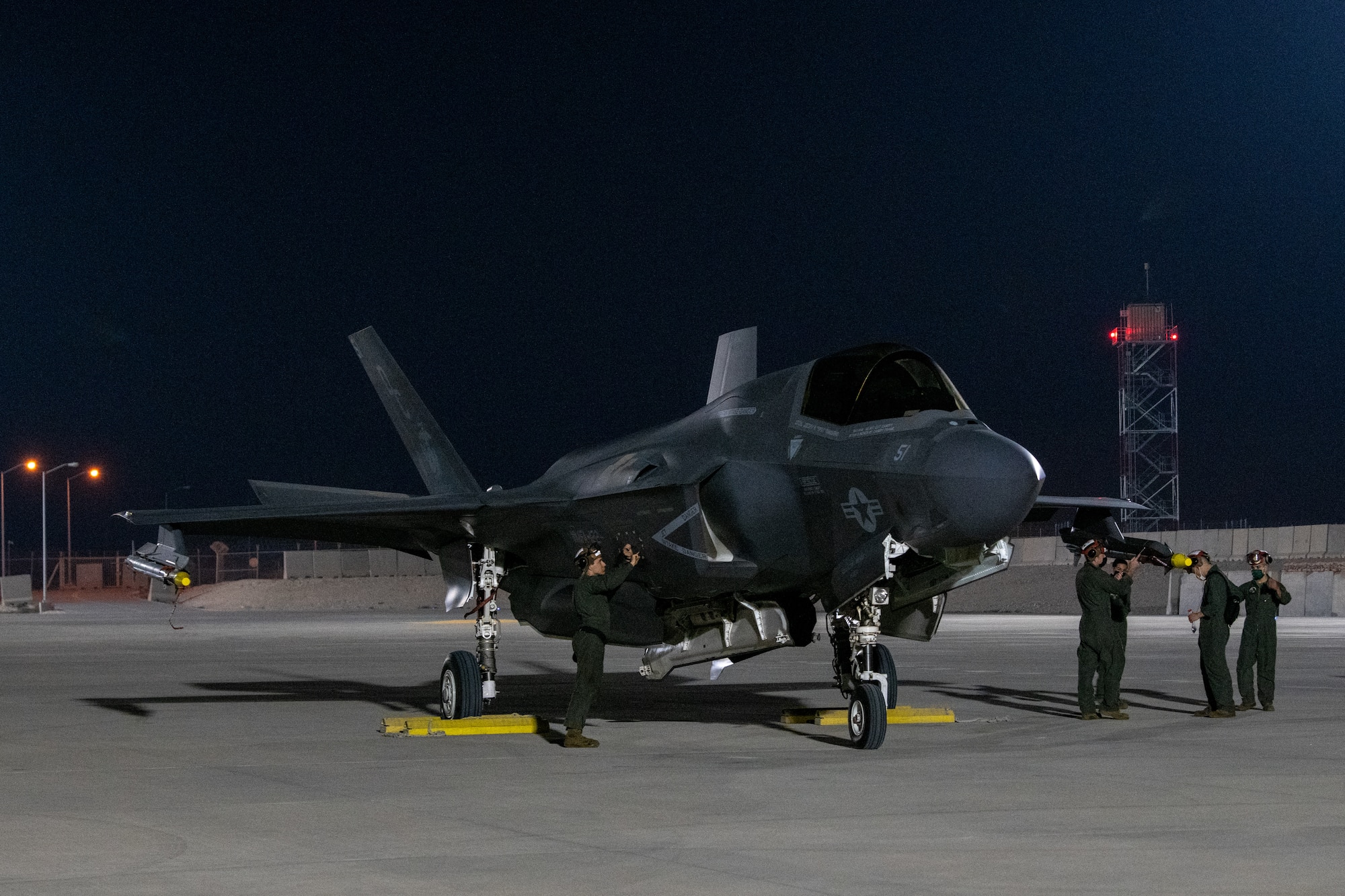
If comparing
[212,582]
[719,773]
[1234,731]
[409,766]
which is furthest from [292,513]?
[212,582]

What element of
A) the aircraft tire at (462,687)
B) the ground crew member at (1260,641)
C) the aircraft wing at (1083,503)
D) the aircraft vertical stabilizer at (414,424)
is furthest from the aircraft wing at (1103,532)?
the aircraft vertical stabilizer at (414,424)

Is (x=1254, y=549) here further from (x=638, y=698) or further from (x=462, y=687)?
(x=462, y=687)

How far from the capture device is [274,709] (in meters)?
17.2

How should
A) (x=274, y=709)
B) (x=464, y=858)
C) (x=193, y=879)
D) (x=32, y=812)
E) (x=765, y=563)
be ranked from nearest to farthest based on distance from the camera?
1. (x=193, y=879)
2. (x=464, y=858)
3. (x=32, y=812)
4. (x=765, y=563)
5. (x=274, y=709)

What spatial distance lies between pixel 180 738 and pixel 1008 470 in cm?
782

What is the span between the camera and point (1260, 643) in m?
16.9

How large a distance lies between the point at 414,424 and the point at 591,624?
24.6 feet

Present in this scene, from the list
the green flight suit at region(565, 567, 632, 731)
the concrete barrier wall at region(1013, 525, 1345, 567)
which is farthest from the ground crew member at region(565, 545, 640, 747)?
the concrete barrier wall at region(1013, 525, 1345, 567)

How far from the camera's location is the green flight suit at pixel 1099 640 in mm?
15727

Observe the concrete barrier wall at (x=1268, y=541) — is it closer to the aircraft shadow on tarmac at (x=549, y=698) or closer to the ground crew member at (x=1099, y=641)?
the aircraft shadow on tarmac at (x=549, y=698)

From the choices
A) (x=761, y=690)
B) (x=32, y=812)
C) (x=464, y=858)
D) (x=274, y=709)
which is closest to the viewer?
(x=464, y=858)

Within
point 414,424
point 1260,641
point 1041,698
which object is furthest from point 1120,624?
point 414,424

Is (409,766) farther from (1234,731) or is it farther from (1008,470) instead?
(1234,731)

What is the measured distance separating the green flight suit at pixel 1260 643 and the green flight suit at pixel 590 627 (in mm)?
7493
